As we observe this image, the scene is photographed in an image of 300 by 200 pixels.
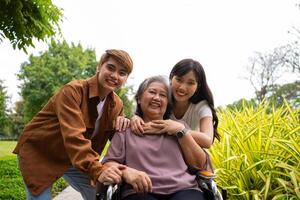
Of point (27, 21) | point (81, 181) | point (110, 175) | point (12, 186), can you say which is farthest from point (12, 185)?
point (110, 175)

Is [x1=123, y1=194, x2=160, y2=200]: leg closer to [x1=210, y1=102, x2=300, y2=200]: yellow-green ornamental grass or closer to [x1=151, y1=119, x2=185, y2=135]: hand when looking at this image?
[x1=151, y1=119, x2=185, y2=135]: hand

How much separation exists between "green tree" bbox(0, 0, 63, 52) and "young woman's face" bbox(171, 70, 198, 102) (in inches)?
124

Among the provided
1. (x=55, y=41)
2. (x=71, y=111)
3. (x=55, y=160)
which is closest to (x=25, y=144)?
(x=55, y=160)

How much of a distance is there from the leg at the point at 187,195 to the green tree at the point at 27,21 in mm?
3744

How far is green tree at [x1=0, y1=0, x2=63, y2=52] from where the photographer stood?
514 cm

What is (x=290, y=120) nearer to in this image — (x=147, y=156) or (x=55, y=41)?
(x=147, y=156)

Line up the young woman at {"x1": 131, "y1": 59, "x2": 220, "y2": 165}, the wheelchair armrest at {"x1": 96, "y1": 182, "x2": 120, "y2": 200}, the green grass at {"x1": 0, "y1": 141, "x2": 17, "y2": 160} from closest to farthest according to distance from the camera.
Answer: the wheelchair armrest at {"x1": 96, "y1": 182, "x2": 120, "y2": 200} < the young woman at {"x1": 131, "y1": 59, "x2": 220, "y2": 165} < the green grass at {"x1": 0, "y1": 141, "x2": 17, "y2": 160}

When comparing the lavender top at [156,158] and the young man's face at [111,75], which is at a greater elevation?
the young man's face at [111,75]

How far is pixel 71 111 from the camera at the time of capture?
2256 mm

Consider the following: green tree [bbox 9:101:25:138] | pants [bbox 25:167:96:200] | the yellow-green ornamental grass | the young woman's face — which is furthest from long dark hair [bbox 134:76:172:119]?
green tree [bbox 9:101:25:138]

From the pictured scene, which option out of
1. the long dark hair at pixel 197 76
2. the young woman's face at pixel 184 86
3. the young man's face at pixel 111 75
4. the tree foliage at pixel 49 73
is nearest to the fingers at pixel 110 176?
the young man's face at pixel 111 75

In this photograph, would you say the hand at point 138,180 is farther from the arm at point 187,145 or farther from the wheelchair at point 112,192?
the arm at point 187,145


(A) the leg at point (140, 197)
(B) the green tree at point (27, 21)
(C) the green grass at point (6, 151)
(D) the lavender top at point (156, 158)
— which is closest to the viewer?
(A) the leg at point (140, 197)

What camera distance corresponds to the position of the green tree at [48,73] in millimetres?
40219
